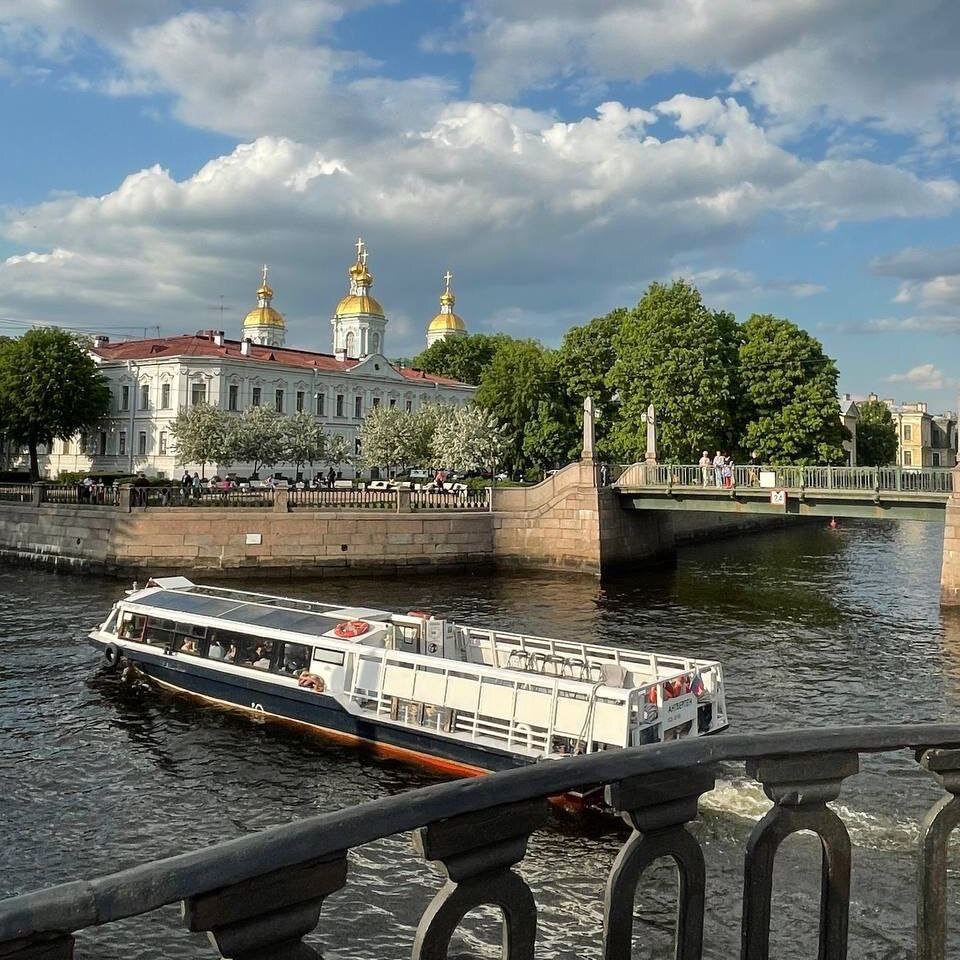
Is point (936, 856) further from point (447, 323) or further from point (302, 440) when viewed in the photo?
point (447, 323)

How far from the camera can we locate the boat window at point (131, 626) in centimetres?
2134

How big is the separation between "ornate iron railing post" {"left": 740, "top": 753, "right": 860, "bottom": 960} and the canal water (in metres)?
5.94

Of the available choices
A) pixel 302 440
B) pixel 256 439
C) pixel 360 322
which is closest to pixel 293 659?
pixel 256 439

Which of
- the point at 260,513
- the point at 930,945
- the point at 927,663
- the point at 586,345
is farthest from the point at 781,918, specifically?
the point at 586,345

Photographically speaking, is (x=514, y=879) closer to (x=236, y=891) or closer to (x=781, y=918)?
(x=236, y=891)

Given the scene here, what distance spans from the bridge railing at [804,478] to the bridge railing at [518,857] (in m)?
30.9

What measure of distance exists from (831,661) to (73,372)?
5528 cm

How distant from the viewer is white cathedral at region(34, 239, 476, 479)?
209 ft

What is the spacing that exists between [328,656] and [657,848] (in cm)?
1614

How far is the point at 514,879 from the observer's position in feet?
6.98

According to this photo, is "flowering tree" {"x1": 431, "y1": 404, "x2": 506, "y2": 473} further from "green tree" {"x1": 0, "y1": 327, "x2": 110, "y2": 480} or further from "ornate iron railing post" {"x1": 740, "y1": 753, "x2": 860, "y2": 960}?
"ornate iron railing post" {"x1": 740, "y1": 753, "x2": 860, "y2": 960}

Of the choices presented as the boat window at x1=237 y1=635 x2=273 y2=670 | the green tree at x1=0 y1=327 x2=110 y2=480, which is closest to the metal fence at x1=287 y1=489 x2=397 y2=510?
the boat window at x1=237 y1=635 x2=273 y2=670

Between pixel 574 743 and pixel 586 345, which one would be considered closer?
pixel 574 743

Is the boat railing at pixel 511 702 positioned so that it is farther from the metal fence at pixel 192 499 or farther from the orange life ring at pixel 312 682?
the metal fence at pixel 192 499
